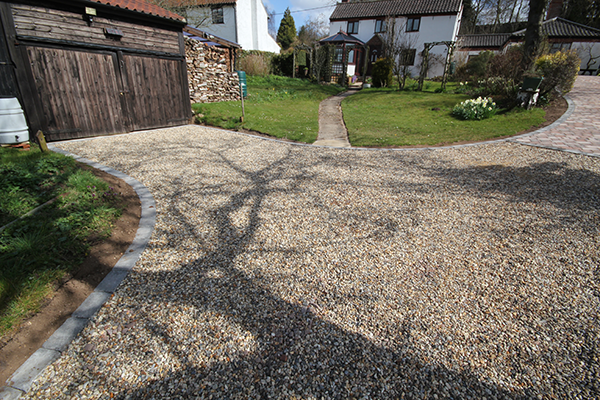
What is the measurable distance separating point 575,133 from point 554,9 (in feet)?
101

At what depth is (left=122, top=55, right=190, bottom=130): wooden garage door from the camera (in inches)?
344

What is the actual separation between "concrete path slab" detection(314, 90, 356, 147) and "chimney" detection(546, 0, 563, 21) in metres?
28.1

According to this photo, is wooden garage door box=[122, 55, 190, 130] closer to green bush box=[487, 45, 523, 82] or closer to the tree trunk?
green bush box=[487, 45, 523, 82]

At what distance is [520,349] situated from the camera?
2.19 metres

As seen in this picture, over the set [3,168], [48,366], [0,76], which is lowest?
[48,366]

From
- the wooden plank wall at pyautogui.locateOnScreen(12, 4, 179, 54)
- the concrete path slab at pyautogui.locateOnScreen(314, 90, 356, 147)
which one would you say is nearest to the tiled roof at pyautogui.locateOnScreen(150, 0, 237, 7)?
the wooden plank wall at pyautogui.locateOnScreen(12, 4, 179, 54)

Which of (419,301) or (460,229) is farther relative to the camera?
(460,229)

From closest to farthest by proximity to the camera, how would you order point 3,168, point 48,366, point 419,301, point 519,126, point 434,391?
point 434,391 → point 48,366 → point 419,301 → point 3,168 → point 519,126

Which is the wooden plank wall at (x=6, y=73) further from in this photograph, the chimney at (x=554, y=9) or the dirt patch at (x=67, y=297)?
the chimney at (x=554, y=9)

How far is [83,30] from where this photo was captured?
7.53 m

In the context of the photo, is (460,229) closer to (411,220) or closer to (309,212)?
(411,220)

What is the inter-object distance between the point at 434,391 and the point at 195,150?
6.92 metres

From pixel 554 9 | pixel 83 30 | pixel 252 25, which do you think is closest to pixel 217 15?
pixel 252 25

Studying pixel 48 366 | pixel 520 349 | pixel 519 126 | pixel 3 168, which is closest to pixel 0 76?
pixel 3 168
